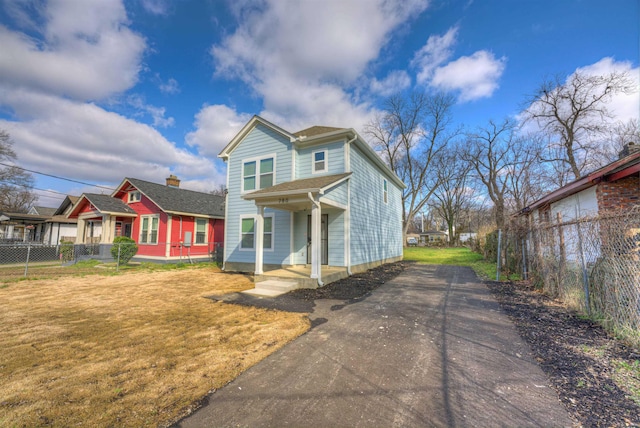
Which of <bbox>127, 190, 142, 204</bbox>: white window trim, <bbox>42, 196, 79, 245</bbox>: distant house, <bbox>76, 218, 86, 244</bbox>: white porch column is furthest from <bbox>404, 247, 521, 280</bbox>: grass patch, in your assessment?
<bbox>42, 196, 79, 245</bbox>: distant house

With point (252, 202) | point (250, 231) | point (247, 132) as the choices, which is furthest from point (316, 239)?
point (247, 132)

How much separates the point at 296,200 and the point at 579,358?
22.4 ft

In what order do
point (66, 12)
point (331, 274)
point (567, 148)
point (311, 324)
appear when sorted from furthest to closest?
point (567, 148), point (331, 274), point (66, 12), point (311, 324)

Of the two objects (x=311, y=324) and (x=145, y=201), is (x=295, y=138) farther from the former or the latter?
(x=145, y=201)

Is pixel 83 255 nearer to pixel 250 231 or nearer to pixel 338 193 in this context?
pixel 250 231

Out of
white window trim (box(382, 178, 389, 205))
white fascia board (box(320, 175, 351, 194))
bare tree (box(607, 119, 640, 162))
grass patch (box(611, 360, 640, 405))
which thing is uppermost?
bare tree (box(607, 119, 640, 162))

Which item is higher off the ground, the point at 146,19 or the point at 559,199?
the point at 146,19

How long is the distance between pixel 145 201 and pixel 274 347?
627 inches

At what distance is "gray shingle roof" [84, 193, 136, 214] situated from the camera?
49.8 feet

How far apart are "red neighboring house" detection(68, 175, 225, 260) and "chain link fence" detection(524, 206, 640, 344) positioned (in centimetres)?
1579

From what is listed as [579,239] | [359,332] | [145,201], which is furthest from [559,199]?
[145,201]

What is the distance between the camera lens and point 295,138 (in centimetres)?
A: 1027

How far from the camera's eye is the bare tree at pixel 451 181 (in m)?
32.0

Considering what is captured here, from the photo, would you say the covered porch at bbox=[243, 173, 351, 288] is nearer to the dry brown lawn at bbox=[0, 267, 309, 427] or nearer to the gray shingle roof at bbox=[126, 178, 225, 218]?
the dry brown lawn at bbox=[0, 267, 309, 427]
